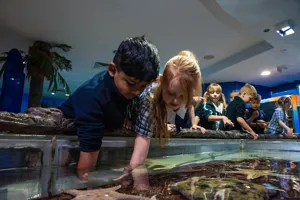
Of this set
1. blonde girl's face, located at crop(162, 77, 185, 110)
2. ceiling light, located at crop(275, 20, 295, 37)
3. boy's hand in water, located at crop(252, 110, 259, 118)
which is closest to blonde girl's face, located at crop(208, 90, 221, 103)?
boy's hand in water, located at crop(252, 110, 259, 118)

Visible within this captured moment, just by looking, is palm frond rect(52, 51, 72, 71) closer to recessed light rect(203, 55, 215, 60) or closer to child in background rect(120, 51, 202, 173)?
recessed light rect(203, 55, 215, 60)

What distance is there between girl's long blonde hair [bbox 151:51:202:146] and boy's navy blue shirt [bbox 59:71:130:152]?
319 millimetres

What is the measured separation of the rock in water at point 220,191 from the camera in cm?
88

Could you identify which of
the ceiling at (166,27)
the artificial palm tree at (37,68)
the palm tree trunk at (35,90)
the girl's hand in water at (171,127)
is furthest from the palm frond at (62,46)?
the girl's hand in water at (171,127)

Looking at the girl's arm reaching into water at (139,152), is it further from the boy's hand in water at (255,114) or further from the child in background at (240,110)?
Result: the boy's hand in water at (255,114)

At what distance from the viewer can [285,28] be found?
5891mm

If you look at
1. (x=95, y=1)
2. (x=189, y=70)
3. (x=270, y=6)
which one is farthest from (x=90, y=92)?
(x=270, y=6)

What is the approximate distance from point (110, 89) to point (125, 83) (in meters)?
0.12

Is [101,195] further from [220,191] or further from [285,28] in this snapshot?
[285,28]

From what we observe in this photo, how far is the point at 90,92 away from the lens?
1490 mm

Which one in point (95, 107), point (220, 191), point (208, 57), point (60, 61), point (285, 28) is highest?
point (208, 57)

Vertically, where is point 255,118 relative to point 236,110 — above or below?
below

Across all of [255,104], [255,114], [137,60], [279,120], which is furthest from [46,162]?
[279,120]

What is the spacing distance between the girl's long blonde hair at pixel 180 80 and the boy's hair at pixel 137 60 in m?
0.28
